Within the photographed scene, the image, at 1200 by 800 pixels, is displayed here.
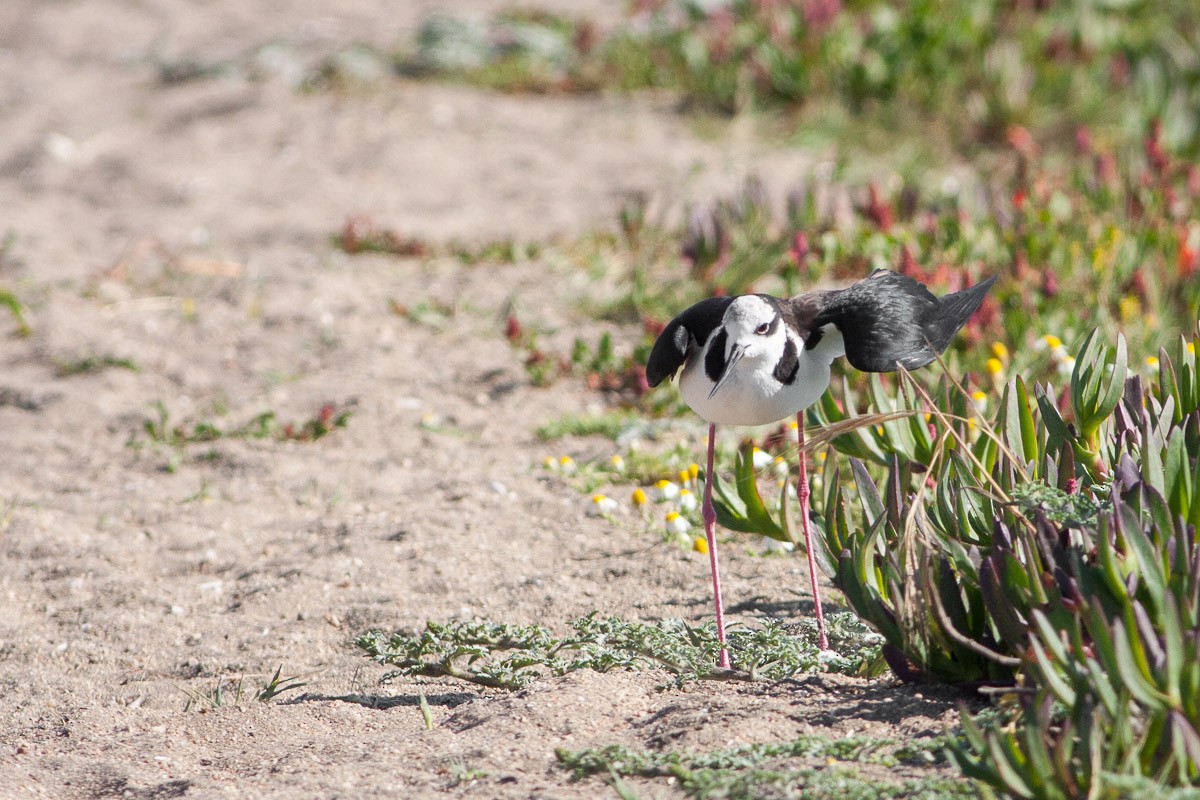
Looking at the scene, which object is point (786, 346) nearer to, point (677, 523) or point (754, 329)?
point (754, 329)

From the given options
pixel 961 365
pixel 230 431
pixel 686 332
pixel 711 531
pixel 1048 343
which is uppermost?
pixel 686 332

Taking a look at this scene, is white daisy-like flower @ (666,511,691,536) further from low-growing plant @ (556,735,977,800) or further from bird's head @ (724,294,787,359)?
low-growing plant @ (556,735,977,800)

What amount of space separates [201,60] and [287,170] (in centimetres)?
161

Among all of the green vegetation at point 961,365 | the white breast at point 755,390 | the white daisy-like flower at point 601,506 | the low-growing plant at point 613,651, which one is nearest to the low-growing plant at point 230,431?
the green vegetation at point 961,365

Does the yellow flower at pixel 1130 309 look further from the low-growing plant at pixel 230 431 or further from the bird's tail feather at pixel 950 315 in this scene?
the low-growing plant at pixel 230 431

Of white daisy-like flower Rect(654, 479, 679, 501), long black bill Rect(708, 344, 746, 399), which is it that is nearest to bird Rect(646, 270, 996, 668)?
long black bill Rect(708, 344, 746, 399)

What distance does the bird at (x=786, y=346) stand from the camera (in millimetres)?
3279

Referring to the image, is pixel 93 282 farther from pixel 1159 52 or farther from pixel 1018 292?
pixel 1159 52

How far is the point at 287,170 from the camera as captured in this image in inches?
287

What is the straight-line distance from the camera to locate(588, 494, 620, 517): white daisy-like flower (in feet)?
14.4

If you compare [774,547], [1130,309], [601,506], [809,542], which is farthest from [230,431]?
[1130,309]

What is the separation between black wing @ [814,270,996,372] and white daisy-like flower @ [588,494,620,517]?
1.16m

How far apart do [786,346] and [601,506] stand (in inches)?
49.4

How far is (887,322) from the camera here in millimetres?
3459
